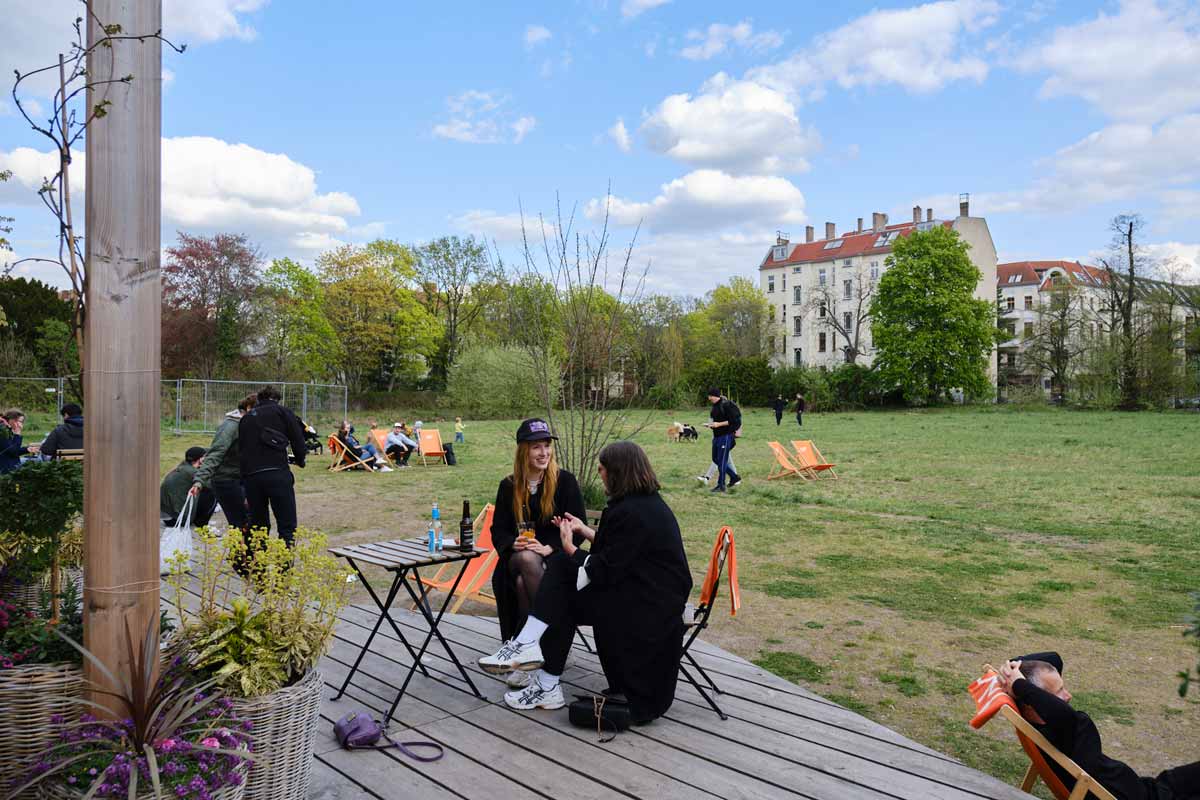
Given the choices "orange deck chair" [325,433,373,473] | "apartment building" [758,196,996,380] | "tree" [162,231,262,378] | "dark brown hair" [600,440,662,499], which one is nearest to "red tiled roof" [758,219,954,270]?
"apartment building" [758,196,996,380]

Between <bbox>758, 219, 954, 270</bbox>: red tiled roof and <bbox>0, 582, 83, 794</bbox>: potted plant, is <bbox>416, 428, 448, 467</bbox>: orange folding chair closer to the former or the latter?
<bbox>0, 582, 83, 794</bbox>: potted plant

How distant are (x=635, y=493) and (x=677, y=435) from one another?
71.2ft

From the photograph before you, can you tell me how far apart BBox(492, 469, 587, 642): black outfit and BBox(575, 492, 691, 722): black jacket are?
0.65 meters

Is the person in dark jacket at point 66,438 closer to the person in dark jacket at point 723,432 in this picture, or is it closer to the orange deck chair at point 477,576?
the orange deck chair at point 477,576

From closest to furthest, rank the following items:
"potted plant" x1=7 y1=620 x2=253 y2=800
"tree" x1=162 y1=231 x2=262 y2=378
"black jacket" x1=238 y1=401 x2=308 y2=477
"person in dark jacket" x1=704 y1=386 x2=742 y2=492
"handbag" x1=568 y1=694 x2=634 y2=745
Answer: "potted plant" x1=7 y1=620 x2=253 y2=800 → "handbag" x1=568 y1=694 x2=634 y2=745 → "black jacket" x1=238 y1=401 x2=308 y2=477 → "person in dark jacket" x1=704 y1=386 x2=742 y2=492 → "tree" x1=162 y1=231 x2=262 y2=378

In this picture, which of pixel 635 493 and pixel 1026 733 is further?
pixel 635 493

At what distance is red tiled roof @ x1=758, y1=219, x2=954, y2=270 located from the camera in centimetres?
6266

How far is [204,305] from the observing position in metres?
37.3

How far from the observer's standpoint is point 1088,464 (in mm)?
16641

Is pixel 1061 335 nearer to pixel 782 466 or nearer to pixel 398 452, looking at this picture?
pixel 782 466

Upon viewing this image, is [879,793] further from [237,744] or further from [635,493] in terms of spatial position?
[237,744]

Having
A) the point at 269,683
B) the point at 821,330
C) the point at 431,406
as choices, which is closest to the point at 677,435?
the point at 431,406

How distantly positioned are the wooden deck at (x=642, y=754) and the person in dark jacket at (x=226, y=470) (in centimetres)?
333

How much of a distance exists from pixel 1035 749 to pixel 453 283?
4931 centimetres
